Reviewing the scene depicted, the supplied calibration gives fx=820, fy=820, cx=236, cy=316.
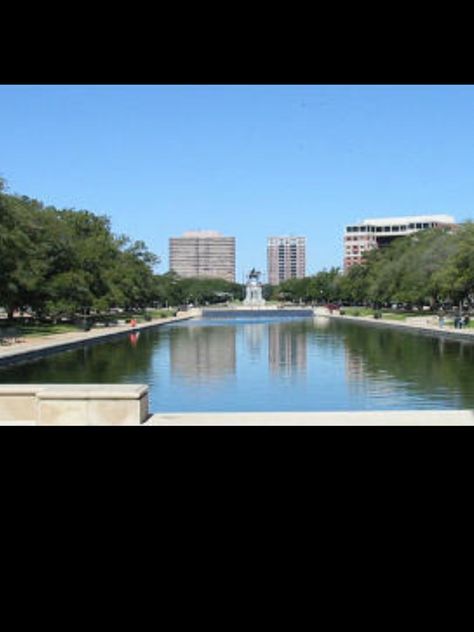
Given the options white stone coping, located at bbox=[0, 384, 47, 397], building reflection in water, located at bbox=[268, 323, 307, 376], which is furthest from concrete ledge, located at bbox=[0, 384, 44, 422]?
building reflection in water, located at bbox=[268, 323, 307, 376]

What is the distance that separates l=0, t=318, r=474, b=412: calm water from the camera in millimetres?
16344

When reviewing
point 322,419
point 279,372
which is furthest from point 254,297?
point 322,419

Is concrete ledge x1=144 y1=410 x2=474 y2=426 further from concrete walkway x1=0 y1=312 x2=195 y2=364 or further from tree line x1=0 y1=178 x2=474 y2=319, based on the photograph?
tree line x1=0 y1=178 x2=474 y2=319

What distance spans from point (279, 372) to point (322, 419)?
40.7ft

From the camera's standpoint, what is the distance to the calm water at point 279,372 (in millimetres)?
16344

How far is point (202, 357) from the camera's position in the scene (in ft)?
88.6

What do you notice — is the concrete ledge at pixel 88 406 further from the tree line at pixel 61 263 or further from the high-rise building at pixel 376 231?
the high-rise building at pixel 376 231

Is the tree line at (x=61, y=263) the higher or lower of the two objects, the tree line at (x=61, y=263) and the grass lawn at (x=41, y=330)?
the higher

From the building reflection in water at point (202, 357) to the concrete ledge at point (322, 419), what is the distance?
1020cm

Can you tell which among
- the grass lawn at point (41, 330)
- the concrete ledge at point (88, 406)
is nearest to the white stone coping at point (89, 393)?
the concrete ledge at point (88, 406)

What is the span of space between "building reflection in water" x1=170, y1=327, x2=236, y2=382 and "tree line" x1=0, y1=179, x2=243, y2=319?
8.03 meters
